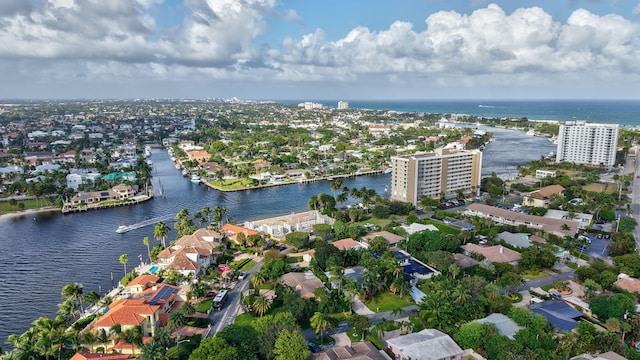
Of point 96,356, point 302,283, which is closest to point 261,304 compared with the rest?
point 302,283

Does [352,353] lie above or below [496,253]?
below

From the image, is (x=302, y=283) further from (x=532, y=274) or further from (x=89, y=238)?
(x=89, y=238)

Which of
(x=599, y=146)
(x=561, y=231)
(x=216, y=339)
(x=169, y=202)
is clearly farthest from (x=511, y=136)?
(x=216, y=339)

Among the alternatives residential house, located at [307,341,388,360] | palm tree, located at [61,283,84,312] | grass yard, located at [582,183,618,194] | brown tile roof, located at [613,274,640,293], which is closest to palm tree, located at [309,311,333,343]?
residential house, located at [307,341,388,360]

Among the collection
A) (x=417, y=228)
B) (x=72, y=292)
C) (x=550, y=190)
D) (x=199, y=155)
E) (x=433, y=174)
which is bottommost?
(x=417, y=228)

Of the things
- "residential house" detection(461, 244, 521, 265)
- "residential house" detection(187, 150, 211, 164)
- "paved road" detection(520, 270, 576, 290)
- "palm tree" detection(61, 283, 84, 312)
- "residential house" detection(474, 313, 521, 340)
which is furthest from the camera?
"residential house" detection(187, 150, 211, 164)

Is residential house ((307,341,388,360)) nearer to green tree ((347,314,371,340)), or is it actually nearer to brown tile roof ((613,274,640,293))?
green tree ((347,314,371,340))

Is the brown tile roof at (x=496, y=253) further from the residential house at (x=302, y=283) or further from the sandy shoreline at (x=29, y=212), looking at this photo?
the sandy shoreline at (x=29, y=212)
